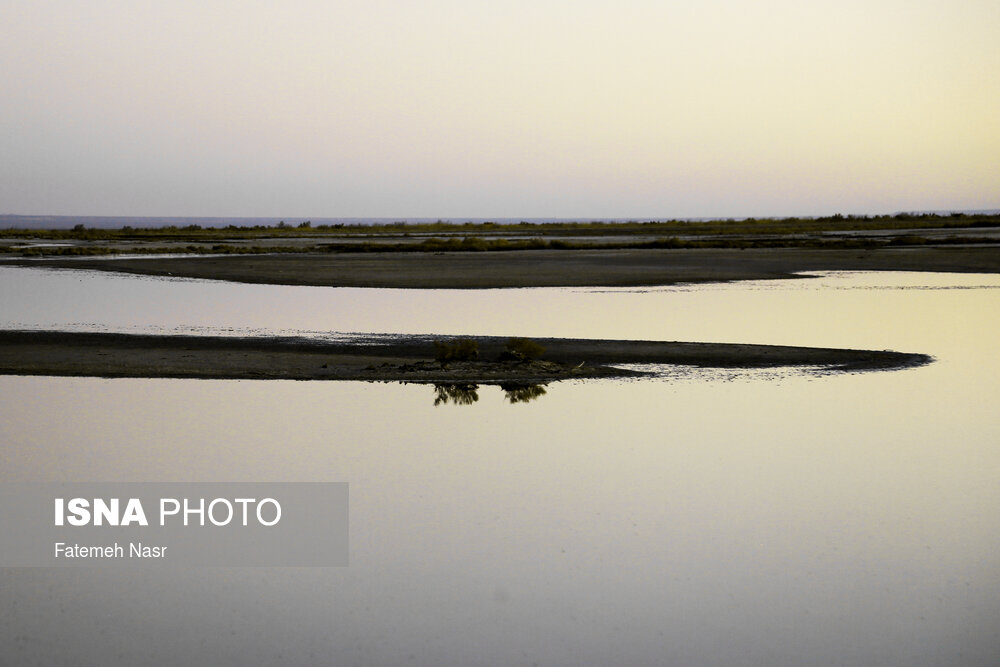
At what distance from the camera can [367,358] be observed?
17.8 meters

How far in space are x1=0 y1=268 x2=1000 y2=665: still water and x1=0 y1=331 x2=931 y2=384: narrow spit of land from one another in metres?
0.80

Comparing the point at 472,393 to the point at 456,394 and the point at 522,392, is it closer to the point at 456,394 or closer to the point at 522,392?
the point at 456,394

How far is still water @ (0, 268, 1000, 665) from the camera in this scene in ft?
21.1

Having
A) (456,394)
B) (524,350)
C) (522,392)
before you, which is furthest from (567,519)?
(524,350)

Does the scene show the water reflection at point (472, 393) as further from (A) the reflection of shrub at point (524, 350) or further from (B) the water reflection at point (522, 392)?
(A) the reflection of shrub at point (524, 350)

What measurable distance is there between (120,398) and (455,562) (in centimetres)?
819

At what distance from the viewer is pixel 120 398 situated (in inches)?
568

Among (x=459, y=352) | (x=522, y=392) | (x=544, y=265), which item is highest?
(x=544, y=265)

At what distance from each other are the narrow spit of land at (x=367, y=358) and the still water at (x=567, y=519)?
2.61 feet

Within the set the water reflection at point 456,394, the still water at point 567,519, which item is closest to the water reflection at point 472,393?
the water reflection at point 456,394

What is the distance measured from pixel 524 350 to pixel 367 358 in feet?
8.46

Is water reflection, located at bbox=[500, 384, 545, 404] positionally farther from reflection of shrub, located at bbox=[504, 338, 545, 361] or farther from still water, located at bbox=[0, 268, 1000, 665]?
Result: reflection of shrub, located at bbox=[504, 338, 545, 361]

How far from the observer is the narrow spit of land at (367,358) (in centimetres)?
1631

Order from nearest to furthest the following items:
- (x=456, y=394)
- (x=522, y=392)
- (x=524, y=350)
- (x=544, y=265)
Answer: (x=456, y=394)
(x=522, y=392)
(x=524, y=350)
(x=544, y=265)
